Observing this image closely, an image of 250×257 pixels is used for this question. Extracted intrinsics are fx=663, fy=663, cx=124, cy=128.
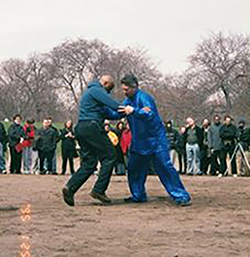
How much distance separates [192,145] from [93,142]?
9.47 m

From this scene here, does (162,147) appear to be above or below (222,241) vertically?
above

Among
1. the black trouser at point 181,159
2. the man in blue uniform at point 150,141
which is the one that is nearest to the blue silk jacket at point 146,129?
the man in blue uniform at point 150,141

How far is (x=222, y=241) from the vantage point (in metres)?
6.44

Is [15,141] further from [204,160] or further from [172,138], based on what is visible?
[204,160]

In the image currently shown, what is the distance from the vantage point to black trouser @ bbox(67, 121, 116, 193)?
370 inches

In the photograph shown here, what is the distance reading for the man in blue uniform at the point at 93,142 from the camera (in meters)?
9.34

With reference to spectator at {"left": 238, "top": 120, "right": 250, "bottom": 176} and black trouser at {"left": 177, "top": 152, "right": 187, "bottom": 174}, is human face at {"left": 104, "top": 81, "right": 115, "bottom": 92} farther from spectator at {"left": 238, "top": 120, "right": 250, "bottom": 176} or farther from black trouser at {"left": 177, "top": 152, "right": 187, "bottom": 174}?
black trouser at {"left": 177, "top": 152, "right": 187, "bottom": 174}

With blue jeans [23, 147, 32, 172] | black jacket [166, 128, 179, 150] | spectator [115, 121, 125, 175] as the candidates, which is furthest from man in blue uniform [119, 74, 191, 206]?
blue jeans [23, 147, 32, 172]

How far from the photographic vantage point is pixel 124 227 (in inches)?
290

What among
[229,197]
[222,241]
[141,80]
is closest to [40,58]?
[141,80]

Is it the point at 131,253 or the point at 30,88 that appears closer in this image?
the point at 131,253

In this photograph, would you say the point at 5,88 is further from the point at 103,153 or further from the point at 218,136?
the point at 103,153

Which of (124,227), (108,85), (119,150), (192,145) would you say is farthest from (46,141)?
(124,227)

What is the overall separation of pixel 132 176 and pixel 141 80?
181 ft
